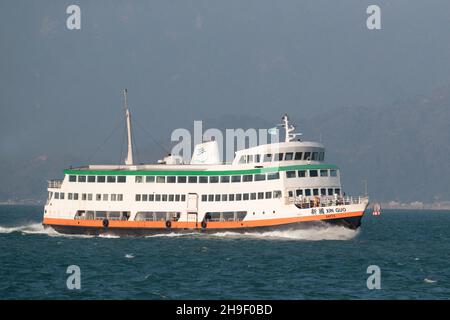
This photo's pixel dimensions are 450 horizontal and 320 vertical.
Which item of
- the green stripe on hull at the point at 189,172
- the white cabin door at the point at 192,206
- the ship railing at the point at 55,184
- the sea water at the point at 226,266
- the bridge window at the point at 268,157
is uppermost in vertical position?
the bridge window at the point at 268,157

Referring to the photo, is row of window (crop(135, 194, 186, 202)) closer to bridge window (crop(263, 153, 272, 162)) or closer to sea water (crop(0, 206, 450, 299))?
sea water (crop(0, 206, 450, 299))

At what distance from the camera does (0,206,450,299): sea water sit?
140ft

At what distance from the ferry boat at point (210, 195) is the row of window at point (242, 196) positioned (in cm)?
9

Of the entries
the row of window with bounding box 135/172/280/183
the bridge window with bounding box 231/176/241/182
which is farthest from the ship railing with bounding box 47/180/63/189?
the bridge window with bounding box 231/176/241/182

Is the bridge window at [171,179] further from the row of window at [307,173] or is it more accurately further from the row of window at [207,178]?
the row of window at [307,173]

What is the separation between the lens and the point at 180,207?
7038cm

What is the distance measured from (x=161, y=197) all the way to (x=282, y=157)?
1176 cm

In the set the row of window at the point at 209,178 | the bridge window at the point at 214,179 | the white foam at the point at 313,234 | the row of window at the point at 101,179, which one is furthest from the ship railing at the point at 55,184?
the white foam at the point at 313,234

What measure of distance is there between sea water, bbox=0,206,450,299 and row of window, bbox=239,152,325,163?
6.51 metres

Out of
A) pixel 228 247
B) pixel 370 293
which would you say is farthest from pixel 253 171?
pixel 370 293

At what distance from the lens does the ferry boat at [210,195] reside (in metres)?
66.0

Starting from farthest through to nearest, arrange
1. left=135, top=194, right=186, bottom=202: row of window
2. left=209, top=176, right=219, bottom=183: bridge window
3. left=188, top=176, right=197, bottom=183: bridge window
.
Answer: left=135, top=194, right=186, bottom=202: row of window
left=188, top=176, right=197, bottom=183: bridge window
left=209, top=176, right=219, bottom=183: bridge window

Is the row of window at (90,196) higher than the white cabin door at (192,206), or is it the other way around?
the row of window at (90,196)

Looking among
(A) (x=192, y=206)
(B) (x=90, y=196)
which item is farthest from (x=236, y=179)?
(B) (x=90, y=196)
